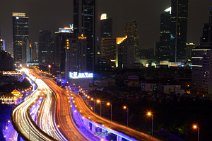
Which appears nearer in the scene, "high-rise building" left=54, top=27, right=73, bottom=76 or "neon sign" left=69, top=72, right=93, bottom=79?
"neon sign" left=69, top=72, right=93, bottom=79

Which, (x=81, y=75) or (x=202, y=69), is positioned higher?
(x=202, y=69)

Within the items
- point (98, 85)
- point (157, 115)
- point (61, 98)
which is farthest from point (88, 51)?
point (157, 115)

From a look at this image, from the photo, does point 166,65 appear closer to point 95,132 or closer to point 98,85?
point 98,85

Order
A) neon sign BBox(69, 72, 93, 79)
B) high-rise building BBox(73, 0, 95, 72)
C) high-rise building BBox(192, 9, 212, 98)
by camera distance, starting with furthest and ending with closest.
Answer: high-rise building BBox(73, 0, 95, 72) → neon sign BBox(69, 72, 93, 79) → high-rise building BBox(192, 9, 212, 98)

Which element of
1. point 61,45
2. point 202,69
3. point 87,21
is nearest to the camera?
point 202,69

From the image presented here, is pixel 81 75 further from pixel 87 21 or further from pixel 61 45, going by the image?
pixel 61 45

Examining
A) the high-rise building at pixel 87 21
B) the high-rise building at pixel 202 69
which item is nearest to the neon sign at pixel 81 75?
the high-rise building at pixel 202 69

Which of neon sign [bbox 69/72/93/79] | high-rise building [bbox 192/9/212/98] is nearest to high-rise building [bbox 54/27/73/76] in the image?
neon sign [bbox 69/72/93/79]

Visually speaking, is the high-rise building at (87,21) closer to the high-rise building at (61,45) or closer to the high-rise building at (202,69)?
the high-rise building at (61,45)

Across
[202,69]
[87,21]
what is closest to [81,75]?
[202,69]

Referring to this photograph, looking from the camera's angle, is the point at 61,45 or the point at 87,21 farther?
the point at 61,45

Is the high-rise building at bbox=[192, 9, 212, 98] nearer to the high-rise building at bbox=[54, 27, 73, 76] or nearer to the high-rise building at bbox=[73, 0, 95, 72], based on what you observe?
the high-rise building at bbox=[73, 0, 95, 72]
